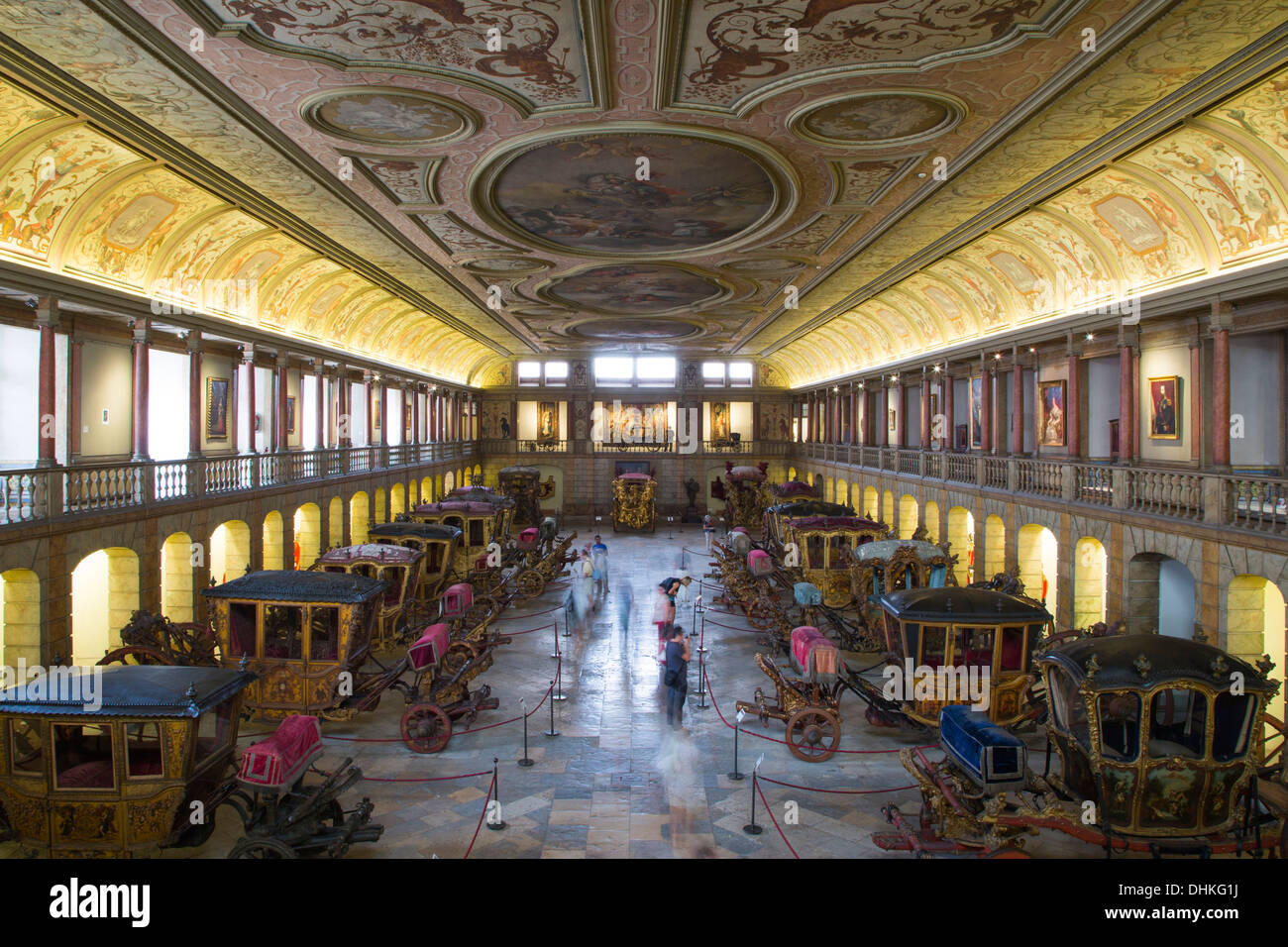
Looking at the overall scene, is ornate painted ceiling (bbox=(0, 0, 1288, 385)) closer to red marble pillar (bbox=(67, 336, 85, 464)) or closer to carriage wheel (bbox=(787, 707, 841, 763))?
red marble pillar (bbox=(67, 336, 85, 464))

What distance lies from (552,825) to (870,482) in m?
23.4

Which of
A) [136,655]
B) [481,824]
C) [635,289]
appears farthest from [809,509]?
[136,655]

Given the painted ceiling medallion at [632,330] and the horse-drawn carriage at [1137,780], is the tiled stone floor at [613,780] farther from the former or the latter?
the painted ceiling medallion at [632,330]

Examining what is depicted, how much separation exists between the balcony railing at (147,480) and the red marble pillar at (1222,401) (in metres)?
17.4

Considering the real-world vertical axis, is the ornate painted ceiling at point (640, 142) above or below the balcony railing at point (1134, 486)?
above

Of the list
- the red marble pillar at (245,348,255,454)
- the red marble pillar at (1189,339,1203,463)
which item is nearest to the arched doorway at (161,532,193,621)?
the red marble pillar at (245,348,255,454)

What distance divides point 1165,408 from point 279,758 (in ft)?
55.8

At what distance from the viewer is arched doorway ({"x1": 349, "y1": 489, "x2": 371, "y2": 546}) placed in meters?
26.9

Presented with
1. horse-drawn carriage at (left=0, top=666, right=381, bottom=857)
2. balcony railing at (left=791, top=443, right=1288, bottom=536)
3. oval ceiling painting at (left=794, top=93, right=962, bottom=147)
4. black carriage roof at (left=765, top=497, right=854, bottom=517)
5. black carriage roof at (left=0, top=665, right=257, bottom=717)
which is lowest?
horse-drawn carriage at (left=0, top=666, right=381, bottom=857)

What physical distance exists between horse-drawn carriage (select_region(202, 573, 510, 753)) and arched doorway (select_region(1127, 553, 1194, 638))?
38.0ft

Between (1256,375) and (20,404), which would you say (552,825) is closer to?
(20,404)

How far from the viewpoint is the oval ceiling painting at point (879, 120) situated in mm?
10414

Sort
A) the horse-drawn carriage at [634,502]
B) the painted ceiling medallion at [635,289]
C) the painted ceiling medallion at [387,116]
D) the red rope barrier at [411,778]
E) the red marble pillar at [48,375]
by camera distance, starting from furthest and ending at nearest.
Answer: the horse-drawn carriage at [634,502], the painted ceiling medallion at [635,289], the red marble pillar at [48,375], the painted ceiling medallion at [387,116], the red rope barrier at [411,778]

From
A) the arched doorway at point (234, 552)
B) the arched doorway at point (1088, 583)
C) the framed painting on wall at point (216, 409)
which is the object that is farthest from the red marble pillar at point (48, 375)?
the arched doorway at point (1088, 583)
